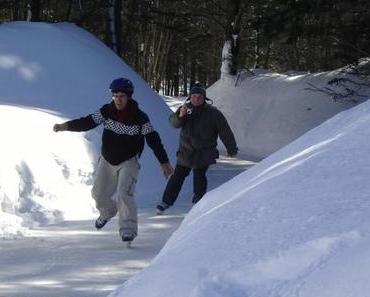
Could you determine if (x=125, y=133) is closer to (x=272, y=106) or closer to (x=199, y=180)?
(x=199, y=180)

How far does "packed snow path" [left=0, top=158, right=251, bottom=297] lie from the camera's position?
190 inches

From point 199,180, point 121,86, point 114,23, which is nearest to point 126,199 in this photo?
point 121,86

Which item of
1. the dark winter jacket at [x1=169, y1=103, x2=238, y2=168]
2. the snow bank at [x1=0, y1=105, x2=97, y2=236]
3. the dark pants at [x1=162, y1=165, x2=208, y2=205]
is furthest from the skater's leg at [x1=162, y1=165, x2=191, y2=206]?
the snow bank at [x1=0, y1=105, x2=97, y2=236]

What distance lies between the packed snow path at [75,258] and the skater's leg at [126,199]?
23 centimetres

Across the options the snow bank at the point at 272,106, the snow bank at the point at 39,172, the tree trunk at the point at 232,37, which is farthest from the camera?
the tree trunk at the point at 232,37

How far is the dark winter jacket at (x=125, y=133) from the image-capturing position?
600 cm

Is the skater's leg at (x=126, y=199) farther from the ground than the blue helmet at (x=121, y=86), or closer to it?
closer to it

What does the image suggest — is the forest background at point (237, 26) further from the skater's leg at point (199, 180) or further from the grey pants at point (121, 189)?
the grey pants at point (121, 189)

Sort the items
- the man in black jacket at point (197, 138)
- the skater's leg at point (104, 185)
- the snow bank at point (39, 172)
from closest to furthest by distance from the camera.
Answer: the skater's leg at point (104, 185), the snow bank at point (39, 172), the man in black jacket at point (197, 138)

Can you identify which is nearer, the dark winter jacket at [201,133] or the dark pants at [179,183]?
the dark winter jacket at [201,133]

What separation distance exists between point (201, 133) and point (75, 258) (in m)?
Result: 2.62

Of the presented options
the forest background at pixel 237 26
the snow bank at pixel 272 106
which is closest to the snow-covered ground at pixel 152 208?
the snow bank at pixel 272 106

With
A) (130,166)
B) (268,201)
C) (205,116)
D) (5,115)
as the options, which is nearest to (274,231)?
(268,201)

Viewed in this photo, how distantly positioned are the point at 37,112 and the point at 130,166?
127 inches
